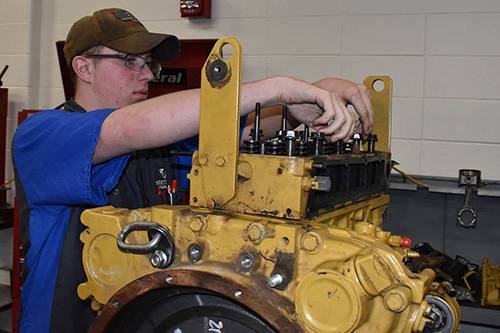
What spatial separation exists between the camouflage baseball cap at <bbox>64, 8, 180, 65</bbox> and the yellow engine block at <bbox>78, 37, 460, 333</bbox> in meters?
0.61

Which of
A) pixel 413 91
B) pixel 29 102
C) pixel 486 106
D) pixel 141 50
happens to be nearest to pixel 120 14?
pixel 141 50

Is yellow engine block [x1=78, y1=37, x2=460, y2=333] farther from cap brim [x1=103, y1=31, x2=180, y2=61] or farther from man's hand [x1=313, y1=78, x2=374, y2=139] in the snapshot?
cap brim [x1=103, y1=31, x2=180, y2=61]

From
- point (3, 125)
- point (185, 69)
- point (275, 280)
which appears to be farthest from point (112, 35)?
point (3, 125)

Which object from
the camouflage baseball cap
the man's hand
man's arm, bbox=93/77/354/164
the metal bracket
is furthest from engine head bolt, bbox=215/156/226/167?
the metal bracket

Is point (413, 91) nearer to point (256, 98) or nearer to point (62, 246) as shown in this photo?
point (256, 98)

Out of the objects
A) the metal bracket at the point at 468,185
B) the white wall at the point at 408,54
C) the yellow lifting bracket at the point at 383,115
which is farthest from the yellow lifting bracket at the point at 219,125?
the white wall at the point at 408,54

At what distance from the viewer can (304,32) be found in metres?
2.69

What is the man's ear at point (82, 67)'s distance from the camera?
4.65ft

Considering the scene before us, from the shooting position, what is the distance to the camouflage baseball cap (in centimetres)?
138

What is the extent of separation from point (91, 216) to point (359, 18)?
6.78ft

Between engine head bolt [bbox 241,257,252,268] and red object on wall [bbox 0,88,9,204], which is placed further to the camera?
red object on wall [bbox 0,88,9,204]

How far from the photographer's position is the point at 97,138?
978 mm

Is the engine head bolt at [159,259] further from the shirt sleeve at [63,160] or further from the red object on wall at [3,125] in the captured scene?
the red object on wall at [3,125]

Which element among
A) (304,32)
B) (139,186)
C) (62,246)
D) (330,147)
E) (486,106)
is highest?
(304,32)
